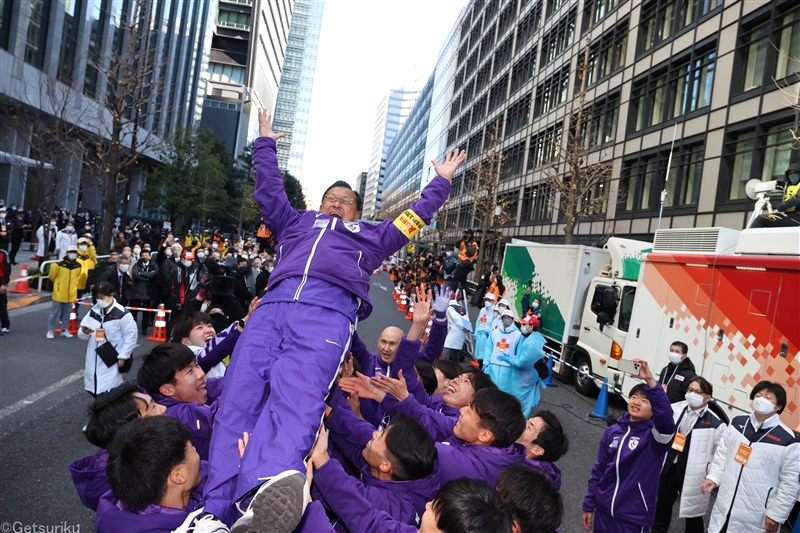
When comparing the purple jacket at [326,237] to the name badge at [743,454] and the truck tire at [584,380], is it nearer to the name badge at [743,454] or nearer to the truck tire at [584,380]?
the name badge at [743,454]

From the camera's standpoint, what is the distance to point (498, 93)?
4816cm

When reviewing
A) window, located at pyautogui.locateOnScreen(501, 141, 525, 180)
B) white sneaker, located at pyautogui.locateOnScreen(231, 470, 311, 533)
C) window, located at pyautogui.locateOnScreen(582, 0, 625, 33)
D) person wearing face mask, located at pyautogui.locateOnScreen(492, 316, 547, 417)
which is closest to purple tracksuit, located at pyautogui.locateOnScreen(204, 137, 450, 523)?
white sneaker, located at pyautogui.locateOnScreen(231, 470, 311, 533)

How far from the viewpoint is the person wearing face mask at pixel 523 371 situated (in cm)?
799

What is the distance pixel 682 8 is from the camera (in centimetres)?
2269

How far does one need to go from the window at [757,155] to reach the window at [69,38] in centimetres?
3099

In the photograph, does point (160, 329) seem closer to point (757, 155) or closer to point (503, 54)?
point (757, 155)

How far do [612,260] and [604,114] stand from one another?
63.2ft

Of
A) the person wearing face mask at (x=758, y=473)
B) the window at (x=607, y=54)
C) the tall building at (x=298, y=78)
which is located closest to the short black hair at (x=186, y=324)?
the person wearing face mask at (x=758, y=473)

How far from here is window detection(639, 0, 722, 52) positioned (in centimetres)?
2142

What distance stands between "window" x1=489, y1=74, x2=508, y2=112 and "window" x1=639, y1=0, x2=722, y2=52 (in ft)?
68.2

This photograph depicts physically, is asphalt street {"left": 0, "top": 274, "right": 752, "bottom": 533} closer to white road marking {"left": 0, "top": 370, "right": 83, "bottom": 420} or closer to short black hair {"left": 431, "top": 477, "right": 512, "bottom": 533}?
white road marking {"left": 0, "top": 370, "right": 83, "bottom": 420}

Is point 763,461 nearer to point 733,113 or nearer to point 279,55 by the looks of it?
point 733,113

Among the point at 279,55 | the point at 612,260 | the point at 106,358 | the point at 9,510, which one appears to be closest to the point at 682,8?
the point at 612,260

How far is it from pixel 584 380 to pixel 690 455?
6350 millimetres
